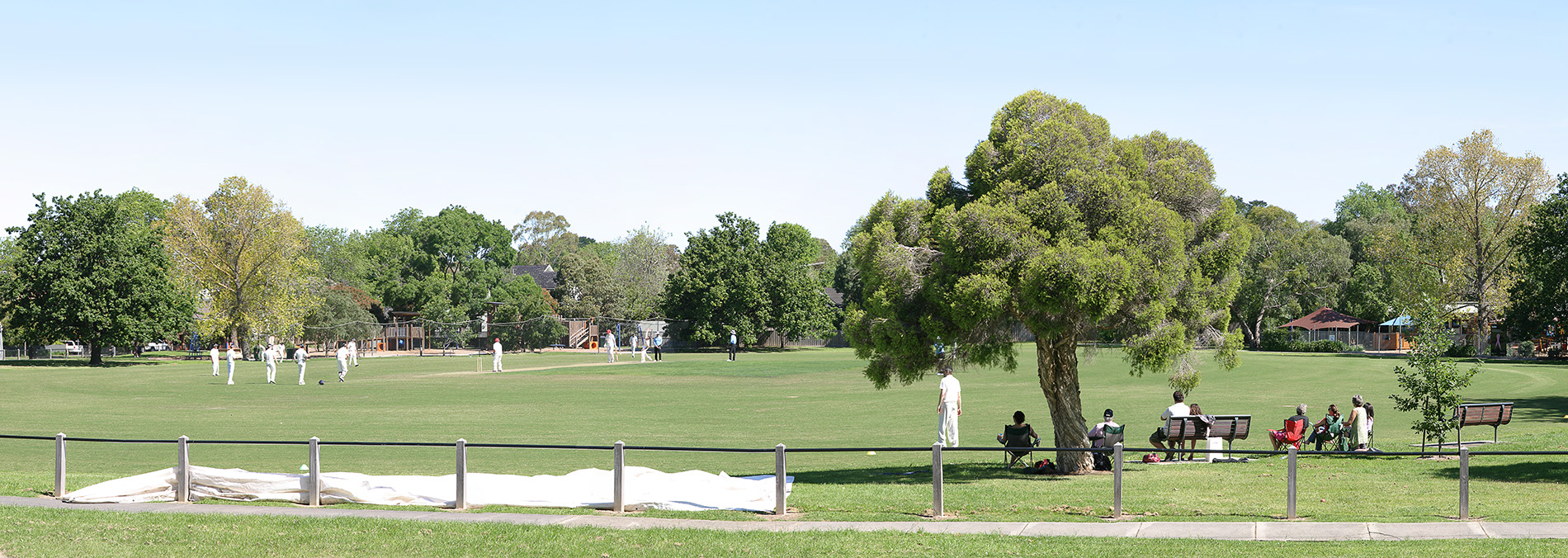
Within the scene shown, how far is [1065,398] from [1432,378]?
7.11 meters

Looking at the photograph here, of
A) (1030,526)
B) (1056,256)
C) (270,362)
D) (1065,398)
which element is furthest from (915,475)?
(270,362)

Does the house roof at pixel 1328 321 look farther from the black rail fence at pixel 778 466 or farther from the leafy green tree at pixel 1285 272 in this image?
the black rail fence at pixel 778 466

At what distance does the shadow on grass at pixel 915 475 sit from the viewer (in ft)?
54.9

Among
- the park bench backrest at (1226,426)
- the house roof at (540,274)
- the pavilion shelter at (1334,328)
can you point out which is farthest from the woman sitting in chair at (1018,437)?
the house roof at (540,274)

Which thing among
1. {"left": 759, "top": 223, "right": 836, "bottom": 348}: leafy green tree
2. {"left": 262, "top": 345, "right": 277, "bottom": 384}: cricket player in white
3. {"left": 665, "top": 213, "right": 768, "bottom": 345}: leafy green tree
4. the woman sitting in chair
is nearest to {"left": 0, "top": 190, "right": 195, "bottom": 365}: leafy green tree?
{"left": 262, "top": 345, "right": 277, "bottom": 384}: cricket player in white

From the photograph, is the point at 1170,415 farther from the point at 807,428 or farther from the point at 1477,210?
the point at 1477,210

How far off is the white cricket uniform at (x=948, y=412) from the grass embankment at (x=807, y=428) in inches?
21.8

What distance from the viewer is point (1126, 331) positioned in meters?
16.5

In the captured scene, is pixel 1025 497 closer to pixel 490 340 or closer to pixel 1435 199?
pixel 1435 199

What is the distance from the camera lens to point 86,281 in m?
60.8

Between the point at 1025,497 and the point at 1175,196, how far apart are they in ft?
18.4

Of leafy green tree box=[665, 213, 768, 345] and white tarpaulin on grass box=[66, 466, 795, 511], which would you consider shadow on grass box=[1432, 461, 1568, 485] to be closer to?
white tarpaulin on grass box=[66, 466, 795, 511]

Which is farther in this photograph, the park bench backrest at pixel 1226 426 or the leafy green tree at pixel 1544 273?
the leafy green tree at pixel 1544 273

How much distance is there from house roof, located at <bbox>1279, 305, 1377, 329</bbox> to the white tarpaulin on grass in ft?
280
